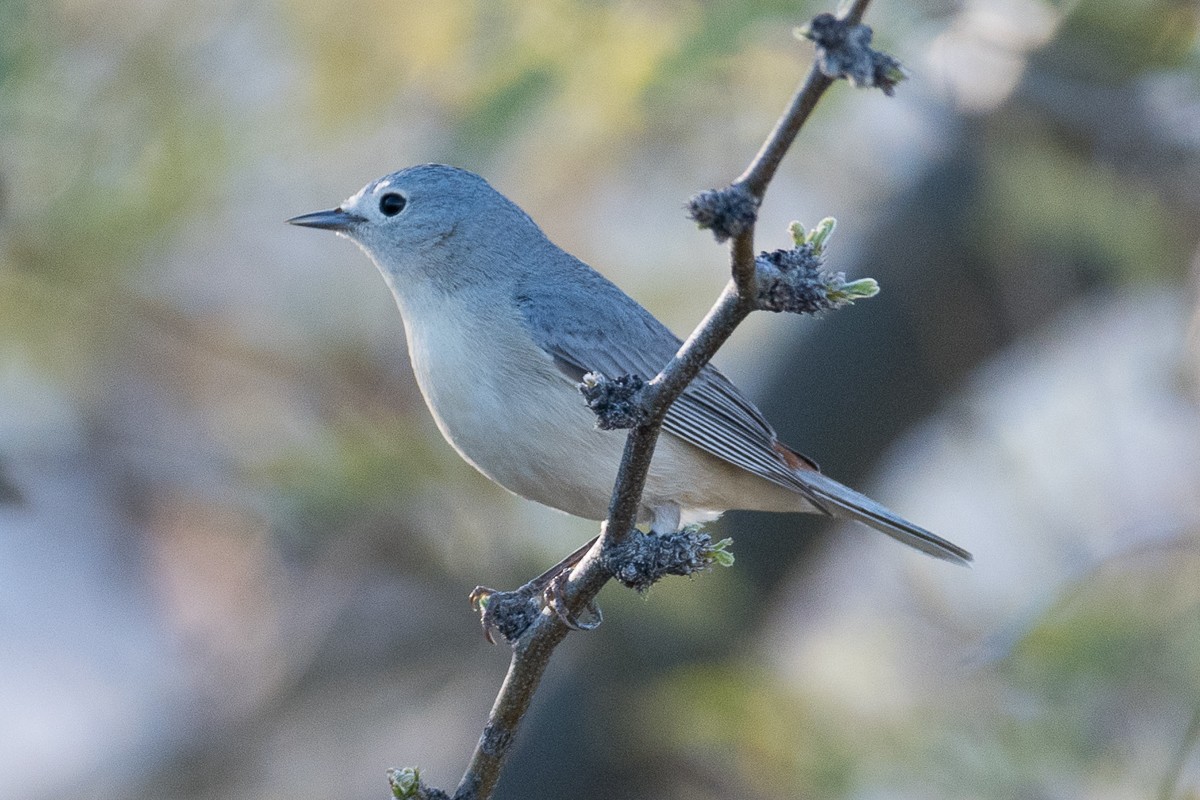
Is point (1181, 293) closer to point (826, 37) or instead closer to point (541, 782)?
point (541, 782)

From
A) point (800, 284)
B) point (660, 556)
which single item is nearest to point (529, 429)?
point (660, 556)

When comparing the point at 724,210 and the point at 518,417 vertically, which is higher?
the point at 518,417

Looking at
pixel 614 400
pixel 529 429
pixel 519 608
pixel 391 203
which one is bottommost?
pixel 614 400

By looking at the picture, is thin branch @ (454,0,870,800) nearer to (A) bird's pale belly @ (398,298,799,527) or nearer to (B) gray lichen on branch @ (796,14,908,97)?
(B) gray lichen on branch @ (796,14,908,97)

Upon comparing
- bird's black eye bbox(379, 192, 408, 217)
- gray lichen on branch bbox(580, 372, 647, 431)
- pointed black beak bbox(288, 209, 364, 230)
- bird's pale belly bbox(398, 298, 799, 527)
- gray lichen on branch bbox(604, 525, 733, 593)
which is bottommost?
gray lichen on branch bbox(604, 525, 733, 593)

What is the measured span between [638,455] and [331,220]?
2.11 meters

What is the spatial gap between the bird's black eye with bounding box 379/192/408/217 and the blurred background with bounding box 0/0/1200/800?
0.27m

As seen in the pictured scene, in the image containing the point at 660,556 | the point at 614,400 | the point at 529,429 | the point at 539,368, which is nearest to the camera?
the point at 614,400

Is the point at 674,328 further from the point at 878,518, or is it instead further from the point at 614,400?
the point at 614,400

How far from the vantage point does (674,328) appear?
21.3ft

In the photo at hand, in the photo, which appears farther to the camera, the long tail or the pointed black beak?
the pointed black beak

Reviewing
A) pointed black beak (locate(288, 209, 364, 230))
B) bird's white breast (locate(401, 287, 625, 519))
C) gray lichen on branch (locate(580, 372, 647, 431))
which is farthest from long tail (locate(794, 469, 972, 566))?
gray lichen on branch (locate(580, 372, 647, 431))

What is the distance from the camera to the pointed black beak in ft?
14.3

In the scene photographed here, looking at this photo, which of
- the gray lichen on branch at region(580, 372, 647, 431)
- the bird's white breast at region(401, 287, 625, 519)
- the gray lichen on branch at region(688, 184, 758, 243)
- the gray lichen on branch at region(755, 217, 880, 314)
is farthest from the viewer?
the bird's white breast at region(401, 287, 625, 519)
